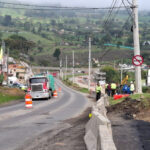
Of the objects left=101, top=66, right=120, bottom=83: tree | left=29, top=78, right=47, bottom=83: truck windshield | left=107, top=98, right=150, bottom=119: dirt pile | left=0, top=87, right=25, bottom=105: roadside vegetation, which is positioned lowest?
left=0, top=87, right=25, bottom=105: roadside vegetation

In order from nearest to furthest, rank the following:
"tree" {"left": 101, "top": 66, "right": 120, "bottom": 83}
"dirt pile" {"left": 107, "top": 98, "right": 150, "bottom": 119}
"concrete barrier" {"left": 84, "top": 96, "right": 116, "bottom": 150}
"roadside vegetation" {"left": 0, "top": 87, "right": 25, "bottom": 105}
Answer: "concrete barrier" {"left": 84, "top": 96, "right": 116, "bottom": 150} → "dirt pile" {"left": 107, "top": 98, "right": 150, "bottom": 119} → "roadside vegetation" {"left": 0, "top": 87, "right": 25, "bottom": 105} → "tree" {"left": 101, "top": 66, "right": 120, "bottom": 83}

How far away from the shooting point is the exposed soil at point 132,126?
10.4m

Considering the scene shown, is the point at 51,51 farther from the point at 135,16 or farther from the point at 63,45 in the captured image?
the point at 135,16

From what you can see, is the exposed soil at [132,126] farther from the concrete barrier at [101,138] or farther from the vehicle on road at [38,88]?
the vehicle on road at [38,88]

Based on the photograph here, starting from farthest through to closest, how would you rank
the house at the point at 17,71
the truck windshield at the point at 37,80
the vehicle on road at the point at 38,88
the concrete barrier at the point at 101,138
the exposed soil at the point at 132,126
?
the house at the point at 17,71
the truck windshield at the point at 37,80
the vehicle on road at the point at 38,88
the exposed soil at the point at 132,126
the concrete barrier at the point at 101,138

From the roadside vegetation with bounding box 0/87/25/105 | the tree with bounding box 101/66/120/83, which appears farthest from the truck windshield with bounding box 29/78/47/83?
the tree with bounding box 101/66/120/83

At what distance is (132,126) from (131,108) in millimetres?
5246

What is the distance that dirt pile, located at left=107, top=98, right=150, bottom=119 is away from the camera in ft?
60.8

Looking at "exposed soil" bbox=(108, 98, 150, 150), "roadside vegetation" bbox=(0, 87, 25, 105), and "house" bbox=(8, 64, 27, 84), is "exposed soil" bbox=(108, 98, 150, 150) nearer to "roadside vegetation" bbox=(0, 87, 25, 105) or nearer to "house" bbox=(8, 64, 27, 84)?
"roadside vegetation" bbox=(0, 87, 25, 105)

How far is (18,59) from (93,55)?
3881 cm

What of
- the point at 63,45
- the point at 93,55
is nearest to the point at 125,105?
the point at 93,55

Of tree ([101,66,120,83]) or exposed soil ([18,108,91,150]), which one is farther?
tree ([101,66,120,83])

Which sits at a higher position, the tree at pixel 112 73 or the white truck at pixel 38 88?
the tree at pixel 112 73

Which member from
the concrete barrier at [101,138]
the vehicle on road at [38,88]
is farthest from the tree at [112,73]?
the concrete barrier at [101,138]
